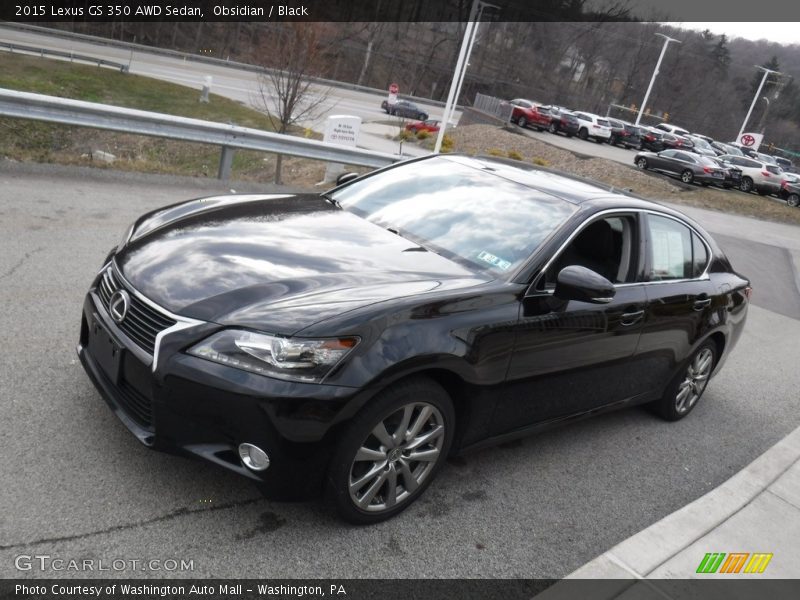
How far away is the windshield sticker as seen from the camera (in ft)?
12.7

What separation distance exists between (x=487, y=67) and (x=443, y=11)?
10.3 meters

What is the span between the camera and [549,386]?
4043 mm

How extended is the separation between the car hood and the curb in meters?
1.52

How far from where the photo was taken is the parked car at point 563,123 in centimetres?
4566

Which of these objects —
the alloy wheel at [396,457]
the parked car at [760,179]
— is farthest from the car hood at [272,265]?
the parked car at [760,179]

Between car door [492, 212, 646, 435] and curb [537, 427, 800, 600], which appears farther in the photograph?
car door [492, 212, 646, 435]

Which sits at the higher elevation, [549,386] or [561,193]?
[561,193]

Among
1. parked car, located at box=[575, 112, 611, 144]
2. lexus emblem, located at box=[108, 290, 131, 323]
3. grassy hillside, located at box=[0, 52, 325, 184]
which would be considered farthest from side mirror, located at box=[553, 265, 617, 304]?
parked car, located at box=[575, 112, 611, 144]

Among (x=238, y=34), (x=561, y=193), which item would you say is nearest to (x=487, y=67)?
(x=238, y=34)

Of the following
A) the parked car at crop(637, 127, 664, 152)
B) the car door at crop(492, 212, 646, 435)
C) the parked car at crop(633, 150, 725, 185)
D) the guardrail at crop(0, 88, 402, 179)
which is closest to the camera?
the car door at crop(492, 212, 646, 435)

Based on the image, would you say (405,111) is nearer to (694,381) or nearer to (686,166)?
(686,166)

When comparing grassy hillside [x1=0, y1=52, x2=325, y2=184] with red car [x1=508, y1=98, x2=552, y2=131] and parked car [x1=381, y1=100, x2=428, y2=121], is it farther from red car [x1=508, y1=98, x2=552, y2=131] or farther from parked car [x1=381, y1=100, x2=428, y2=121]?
red car [x1=508, y1=98, x2=552, y2=131]

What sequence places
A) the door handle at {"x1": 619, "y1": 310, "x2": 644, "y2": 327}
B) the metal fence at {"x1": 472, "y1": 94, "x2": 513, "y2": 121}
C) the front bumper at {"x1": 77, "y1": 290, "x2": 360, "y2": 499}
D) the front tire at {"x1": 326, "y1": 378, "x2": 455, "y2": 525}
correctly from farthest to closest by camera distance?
the metal fence at {"x1": 472, "y1": 94, "x2": 513, "y2": 121} < the door handle at {"x1": 619, "y1": 310, "x2": 644, "y2": 327} < the front tire at {"x1": 326, "y1": 378, "x2": 455, "y2": 525} < the front bumper at {"x1": 77, "y1": 290, "x2": 360, "y2": 499}

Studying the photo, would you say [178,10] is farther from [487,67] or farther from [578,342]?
[578,342]
